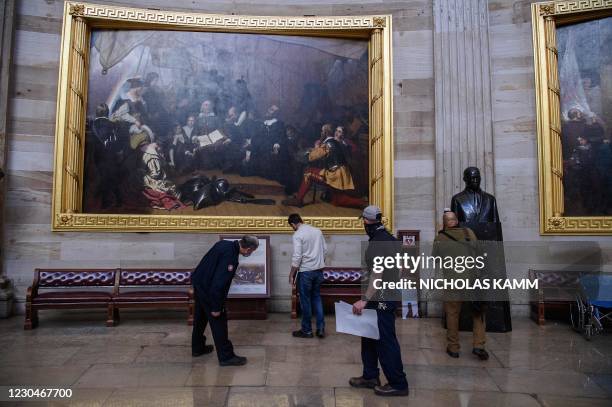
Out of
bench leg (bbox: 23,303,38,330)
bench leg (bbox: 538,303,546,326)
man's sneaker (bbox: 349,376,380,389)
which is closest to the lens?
man's sneaker (bbox: 349,376,380,389)

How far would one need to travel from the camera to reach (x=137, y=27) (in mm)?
8469

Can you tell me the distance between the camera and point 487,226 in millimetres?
6504

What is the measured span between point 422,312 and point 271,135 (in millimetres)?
4281

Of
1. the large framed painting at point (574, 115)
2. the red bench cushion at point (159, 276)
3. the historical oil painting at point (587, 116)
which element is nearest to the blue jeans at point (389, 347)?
the red bench cushion at point (159, 276)

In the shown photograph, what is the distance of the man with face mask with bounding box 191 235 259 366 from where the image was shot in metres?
4.87

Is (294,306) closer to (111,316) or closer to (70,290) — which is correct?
(111,316)

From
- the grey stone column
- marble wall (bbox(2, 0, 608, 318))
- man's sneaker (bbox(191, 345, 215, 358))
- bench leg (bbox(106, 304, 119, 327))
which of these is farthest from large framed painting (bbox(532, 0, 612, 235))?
bench leg (bbox(106, 304, 119, 327))

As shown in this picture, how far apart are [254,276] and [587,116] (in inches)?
260

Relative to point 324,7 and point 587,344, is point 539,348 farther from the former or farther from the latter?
point 324,7

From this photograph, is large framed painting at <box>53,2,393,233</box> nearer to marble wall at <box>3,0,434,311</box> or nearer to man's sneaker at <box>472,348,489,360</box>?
marble wall at <box>3,0,434,311</box>

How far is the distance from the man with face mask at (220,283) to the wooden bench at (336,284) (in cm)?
269

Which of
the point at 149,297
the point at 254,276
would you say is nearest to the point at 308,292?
the point at 254,276

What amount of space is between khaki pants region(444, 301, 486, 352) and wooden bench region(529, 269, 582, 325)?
2403 millimetres

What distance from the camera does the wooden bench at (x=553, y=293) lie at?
23.4ft
